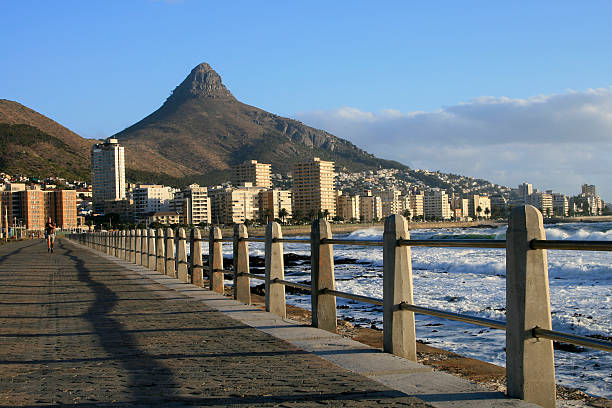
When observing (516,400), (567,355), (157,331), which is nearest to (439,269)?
(567,355)

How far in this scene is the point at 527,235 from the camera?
3893 mm

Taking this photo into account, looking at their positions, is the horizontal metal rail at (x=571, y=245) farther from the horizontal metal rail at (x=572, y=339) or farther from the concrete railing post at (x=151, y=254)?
the concrete railing post at (x=151, y=254)

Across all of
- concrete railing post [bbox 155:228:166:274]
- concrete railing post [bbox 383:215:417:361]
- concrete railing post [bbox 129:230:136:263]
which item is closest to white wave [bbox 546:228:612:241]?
concrete railing post [bbox 129:230:136:263]

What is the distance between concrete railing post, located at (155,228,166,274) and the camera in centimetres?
1615

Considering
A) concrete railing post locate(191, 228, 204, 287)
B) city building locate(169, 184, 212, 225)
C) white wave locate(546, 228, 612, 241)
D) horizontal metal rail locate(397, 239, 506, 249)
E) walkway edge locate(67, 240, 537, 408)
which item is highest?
city building locate(169, 184, 212, 225)

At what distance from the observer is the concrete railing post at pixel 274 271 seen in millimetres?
8250

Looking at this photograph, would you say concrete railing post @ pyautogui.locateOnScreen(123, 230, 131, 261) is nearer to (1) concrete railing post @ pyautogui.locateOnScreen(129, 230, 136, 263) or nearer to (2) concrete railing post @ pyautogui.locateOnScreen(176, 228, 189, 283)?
(1) concrete railing post @ pyautogui.locateOnScreen(129, 230, 136, 263)

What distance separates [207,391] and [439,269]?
89.4 ft

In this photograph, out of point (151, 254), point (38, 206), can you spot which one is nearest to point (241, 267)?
point (151, 254)

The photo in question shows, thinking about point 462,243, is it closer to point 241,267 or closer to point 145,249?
point 241,267

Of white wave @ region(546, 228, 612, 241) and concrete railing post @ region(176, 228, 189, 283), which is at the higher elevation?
concrete railing post @ region(176, 228, 189, 283)

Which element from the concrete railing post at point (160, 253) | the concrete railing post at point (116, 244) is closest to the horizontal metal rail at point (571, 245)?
the concrete railing post at point (160, 253)

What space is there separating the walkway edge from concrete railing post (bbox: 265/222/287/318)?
18cm

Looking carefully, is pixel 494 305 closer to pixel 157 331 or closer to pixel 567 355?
pixel 567 355
